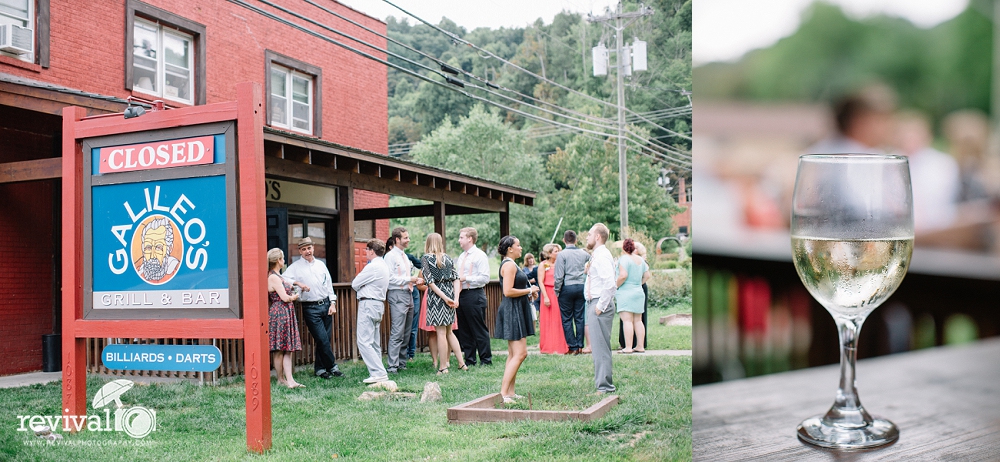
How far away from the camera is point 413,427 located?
2.53m

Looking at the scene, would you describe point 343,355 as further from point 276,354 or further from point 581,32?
point 581,32

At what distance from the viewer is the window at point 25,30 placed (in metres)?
2.26

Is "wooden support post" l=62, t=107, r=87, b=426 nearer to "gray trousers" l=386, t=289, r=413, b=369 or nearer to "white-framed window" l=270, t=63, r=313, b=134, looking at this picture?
"white-framed window" l=270, t=63, r=313, b=134

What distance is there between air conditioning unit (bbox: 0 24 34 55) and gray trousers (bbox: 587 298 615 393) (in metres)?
2.13

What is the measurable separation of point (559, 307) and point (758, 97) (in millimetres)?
2451

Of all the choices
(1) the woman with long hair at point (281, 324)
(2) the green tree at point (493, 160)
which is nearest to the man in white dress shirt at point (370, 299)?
(1) the woman with long hair at point (281, 324)

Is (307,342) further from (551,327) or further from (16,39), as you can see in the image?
(16,39)

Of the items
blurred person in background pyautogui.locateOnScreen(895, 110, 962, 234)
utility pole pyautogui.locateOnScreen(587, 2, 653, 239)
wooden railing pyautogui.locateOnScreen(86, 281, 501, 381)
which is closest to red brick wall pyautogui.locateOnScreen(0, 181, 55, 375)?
wooden railing pyautogui.locateOnScreen(86, 281, 501, 381)

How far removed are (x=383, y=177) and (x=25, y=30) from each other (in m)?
1.58

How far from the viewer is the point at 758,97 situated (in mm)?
1062

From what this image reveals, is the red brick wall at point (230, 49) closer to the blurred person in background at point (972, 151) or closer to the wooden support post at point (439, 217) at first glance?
the wooden support post at point (439, 217)

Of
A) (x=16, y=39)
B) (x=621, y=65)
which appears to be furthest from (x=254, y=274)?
(x=621, y=65)

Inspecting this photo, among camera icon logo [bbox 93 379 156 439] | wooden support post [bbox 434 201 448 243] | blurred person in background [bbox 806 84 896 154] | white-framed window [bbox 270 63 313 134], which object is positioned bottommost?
camera icon logo [bbox 93 379 156 439]

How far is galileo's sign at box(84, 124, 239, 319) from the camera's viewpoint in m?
2.55
